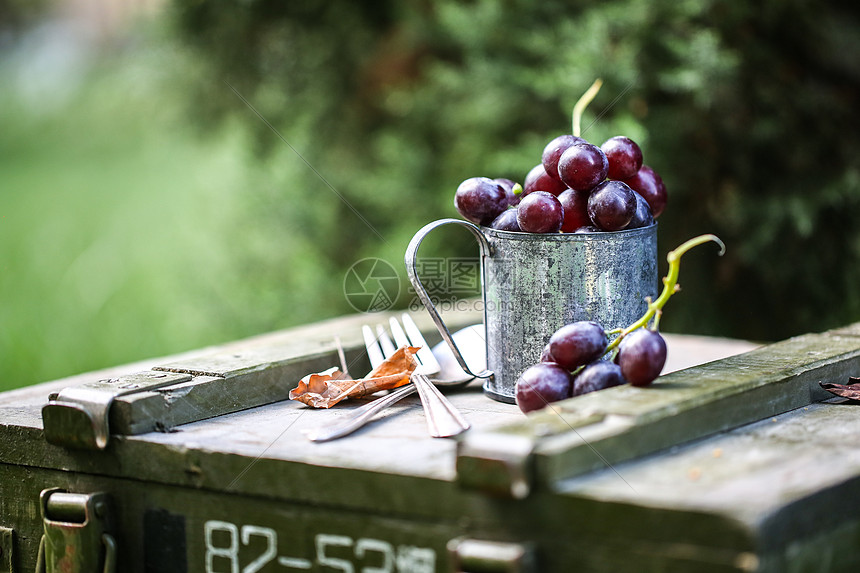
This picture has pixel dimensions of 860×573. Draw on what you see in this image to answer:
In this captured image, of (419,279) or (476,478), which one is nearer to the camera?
(476,478)

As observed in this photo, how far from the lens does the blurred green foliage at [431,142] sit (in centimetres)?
249

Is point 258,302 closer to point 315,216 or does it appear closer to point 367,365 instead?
point 315,216

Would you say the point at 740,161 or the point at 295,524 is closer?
the point at 295,524

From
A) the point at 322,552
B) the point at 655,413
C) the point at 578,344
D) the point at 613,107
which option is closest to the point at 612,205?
the point at 578,344

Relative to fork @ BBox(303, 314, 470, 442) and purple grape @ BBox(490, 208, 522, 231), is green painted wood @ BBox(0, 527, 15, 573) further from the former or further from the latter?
purple grape @ BBox(490, 208, 522, 231)

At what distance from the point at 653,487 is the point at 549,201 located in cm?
46

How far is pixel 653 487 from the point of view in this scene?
88 cm

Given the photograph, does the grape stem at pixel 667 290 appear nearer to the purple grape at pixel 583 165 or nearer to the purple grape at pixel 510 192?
the purple grape at pixel 583 165

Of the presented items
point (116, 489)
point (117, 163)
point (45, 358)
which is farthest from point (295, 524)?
point (117, 163)

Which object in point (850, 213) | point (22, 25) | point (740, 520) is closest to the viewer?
point (740, 520)

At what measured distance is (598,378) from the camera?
1.13 meters

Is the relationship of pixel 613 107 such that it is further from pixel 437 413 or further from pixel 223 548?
pixel 223 548

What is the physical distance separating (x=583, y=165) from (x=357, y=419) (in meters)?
0.44

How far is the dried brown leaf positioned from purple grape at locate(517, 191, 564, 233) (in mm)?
273
